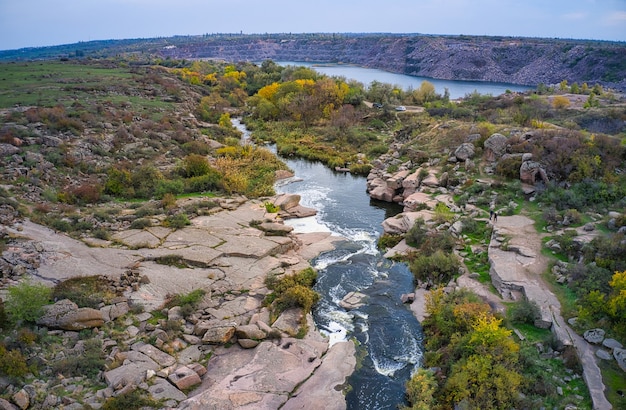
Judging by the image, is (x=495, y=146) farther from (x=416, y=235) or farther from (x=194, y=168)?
(x=194, y=168)

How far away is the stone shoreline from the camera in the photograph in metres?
10.6

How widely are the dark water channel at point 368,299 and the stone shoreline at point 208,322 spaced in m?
0.59

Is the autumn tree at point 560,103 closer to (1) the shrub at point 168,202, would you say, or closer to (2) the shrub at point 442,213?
(2) the shrub at point 442,213

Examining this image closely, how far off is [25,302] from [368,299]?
406 inches

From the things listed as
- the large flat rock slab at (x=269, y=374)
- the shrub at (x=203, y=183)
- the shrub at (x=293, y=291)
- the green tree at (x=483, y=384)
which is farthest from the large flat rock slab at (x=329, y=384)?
the shrub at (x=203, y=183)

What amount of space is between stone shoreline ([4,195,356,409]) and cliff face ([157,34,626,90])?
7676 centimetres

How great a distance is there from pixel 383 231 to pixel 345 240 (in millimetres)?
2256

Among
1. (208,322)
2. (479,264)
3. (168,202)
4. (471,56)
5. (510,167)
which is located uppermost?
(471,56)

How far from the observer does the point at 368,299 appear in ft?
50.7

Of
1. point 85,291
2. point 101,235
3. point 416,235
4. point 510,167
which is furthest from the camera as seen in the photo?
point 510,167

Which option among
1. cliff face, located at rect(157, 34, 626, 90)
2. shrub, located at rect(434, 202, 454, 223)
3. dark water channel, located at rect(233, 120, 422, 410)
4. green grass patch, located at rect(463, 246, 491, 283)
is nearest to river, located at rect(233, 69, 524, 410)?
dark water channel, located at rect(233, 120, 422, 410)

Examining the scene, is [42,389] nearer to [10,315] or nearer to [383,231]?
[10,315]

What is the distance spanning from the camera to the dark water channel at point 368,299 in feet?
38.8

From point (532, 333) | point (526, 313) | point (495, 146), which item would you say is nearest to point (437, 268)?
point (526, 313)
